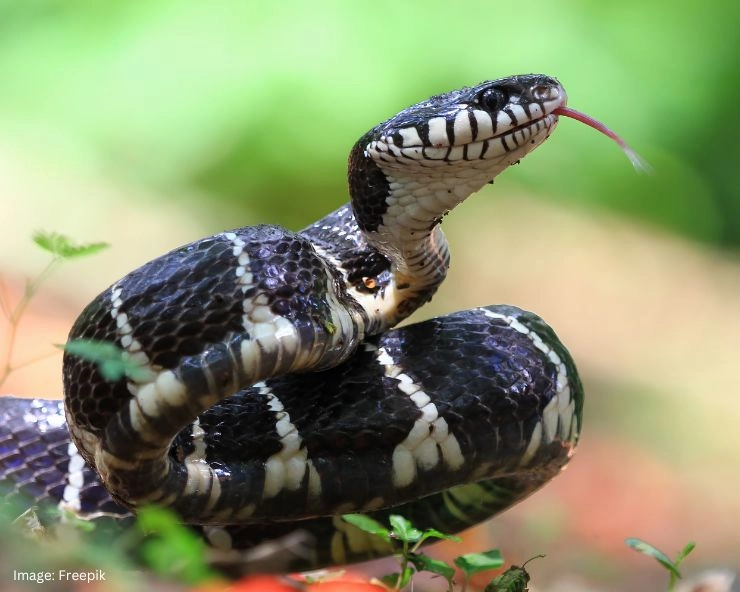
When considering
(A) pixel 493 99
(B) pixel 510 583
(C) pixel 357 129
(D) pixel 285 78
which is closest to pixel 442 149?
(A) pixel 493 99

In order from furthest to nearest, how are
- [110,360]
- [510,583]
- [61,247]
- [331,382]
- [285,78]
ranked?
[285,78]
[331,382]
[510,583]
[61,247]
[110,360]

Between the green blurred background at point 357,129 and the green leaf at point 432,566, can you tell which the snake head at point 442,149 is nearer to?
the green leaf at point 432,566

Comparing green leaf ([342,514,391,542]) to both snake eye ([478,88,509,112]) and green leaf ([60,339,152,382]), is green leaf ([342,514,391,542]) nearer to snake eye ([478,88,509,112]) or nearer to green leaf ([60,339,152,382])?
green leaf ([60,339,152,382])

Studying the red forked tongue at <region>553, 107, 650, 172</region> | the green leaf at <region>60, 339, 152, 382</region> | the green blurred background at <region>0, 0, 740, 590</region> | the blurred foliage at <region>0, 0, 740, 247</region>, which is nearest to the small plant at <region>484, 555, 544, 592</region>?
the green leaf at <region>60, 339, 152, 382</region>

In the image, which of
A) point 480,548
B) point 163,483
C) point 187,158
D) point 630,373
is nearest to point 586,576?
point 480,548

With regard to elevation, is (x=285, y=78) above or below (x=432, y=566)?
above

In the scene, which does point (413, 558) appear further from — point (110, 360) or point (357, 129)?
point (357, 129)
